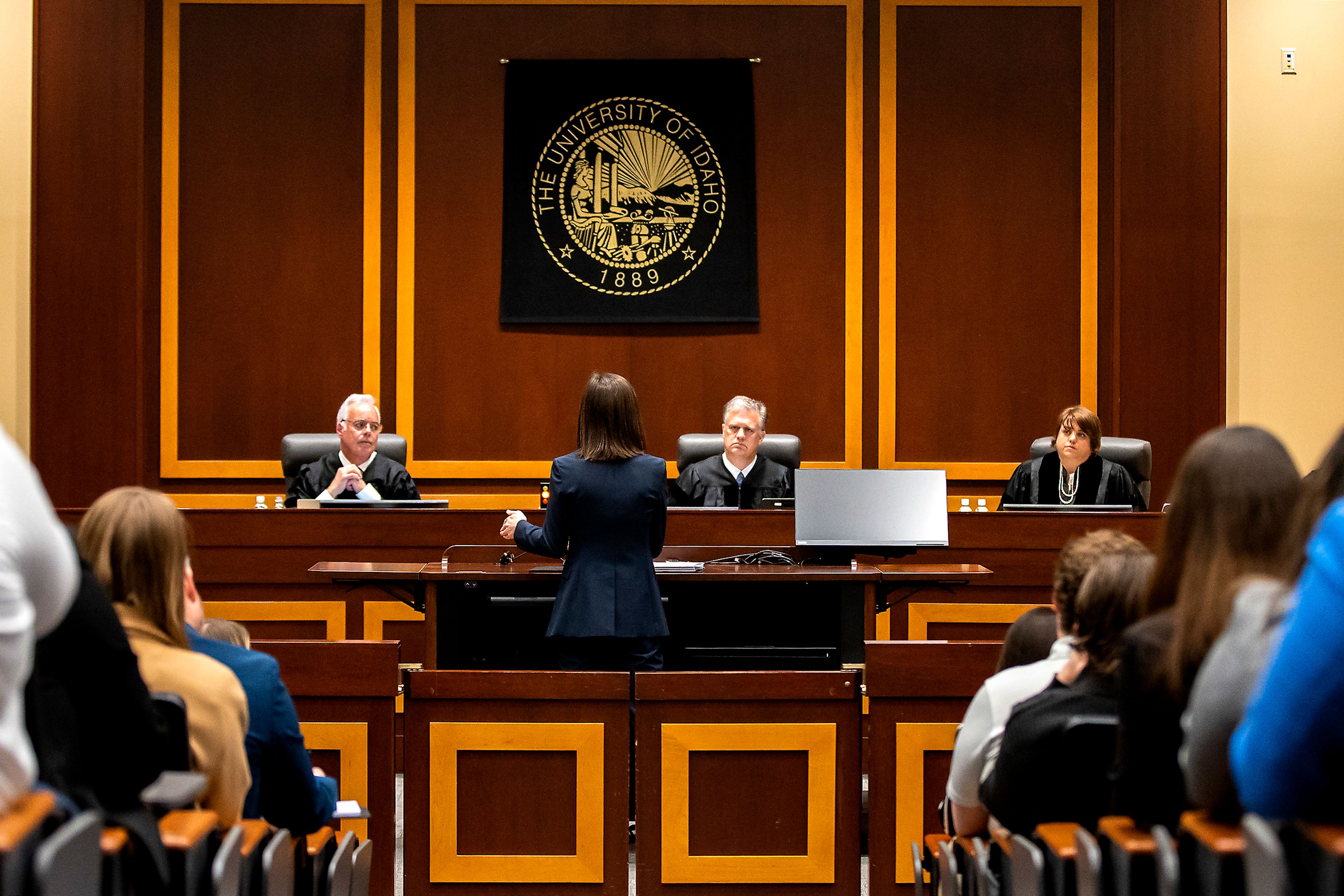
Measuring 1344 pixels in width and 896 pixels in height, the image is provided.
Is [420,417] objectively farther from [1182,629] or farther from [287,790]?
[1182,629]

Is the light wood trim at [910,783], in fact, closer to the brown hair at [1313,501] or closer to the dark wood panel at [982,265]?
the brown hair at [1313,501]

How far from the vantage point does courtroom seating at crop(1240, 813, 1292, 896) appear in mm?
1397

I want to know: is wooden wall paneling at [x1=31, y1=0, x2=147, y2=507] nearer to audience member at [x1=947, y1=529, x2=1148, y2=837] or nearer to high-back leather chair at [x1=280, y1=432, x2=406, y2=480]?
high-back leather chair at [x1=280, y1=432, x2=406, y2=480]

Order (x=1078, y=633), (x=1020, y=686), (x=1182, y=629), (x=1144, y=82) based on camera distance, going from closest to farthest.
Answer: (x=1182, y=629) → (x=1078, y=633) → (x=1020, y=686) → (x=1144, y=82)

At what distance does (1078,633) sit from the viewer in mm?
2111

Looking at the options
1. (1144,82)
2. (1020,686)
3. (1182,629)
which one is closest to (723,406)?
(1144,82)

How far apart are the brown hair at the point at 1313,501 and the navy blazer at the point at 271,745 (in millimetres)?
1574

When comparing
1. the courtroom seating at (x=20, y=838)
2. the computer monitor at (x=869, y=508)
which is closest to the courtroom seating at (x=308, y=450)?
the computer monitor at (x=869, y=508)

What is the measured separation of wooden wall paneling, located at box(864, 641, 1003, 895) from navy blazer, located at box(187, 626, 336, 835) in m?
1.36

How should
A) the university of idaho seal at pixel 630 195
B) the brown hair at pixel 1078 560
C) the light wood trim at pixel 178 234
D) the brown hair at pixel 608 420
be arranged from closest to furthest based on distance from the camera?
the brown hair at pixel 1078 560 → the brown hair at pixel 608 420 → the light wood trim at pixel 178 234 → the university of idaho seal at pixel 630 195

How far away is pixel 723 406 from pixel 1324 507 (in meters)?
5.52

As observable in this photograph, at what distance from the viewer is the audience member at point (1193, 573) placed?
5.52ft

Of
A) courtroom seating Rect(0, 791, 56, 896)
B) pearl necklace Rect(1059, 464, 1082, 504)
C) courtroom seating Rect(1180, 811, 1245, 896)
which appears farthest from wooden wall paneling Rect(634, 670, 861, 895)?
pearl necklace Rect(1059, 464, 1082, 504)

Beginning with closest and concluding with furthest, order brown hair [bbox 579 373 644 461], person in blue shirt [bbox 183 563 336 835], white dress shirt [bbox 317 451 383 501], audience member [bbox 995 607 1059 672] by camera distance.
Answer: person in blue shirt [bbox 183 563 336 835], audience member [bbox 995 607 1059 672], brown hair [bbox 579 373 644 461], white dress shirt [bbox 317 451 383 501]
